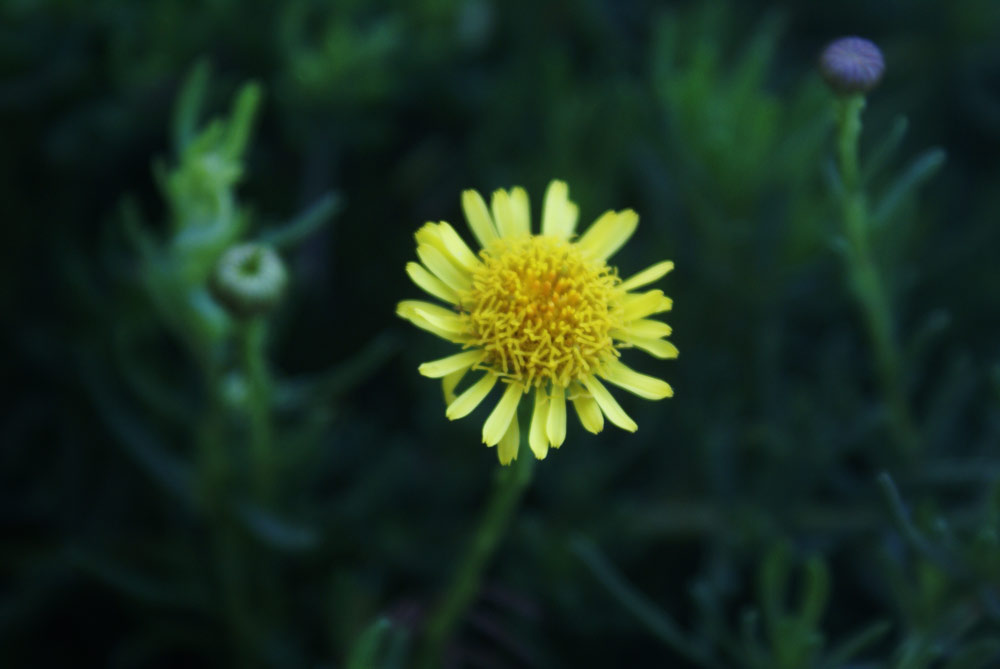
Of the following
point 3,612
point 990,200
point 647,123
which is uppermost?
point 990,200

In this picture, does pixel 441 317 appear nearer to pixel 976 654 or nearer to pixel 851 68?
pixel 851 68

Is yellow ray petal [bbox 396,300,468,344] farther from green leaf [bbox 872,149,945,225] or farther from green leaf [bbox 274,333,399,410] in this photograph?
green leaf [bbox 872,149,945,225]

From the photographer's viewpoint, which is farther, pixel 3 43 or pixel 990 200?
pixel 990 200

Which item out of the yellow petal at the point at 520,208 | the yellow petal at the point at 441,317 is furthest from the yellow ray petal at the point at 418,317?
the yellow petal at the point at 520,208

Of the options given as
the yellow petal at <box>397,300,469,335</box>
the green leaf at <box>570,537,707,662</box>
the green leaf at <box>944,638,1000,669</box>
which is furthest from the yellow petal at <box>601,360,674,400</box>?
the green leaf at <box>944,638,1000,669</box>

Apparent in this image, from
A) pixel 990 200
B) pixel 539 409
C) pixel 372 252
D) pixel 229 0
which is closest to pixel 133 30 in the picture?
pixel 229 0

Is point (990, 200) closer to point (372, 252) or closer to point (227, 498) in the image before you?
point (372, 252)
